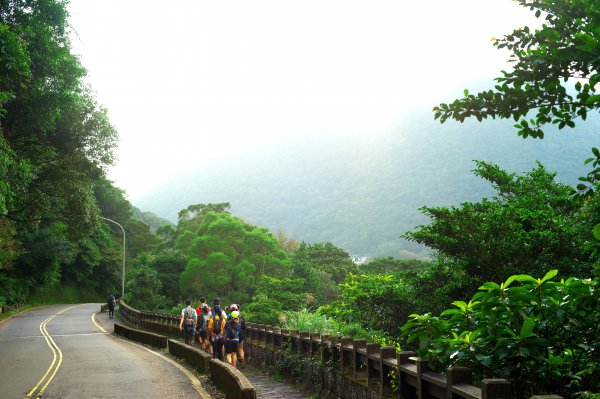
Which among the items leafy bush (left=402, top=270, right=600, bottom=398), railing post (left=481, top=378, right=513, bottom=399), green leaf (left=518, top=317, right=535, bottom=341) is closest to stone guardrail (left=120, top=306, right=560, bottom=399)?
railing post (left=481, top=378, right=513, bottom=399)

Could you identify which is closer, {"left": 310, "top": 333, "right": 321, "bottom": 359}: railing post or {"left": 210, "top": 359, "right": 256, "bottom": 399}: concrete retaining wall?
{"left": 210, "top": 359, "right": 256, "bottom": 399}: concrete retaining wall

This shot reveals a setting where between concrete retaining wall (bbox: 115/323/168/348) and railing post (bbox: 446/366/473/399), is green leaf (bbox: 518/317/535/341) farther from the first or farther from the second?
concrete retaining wall (bbox: 115/323/168/348)

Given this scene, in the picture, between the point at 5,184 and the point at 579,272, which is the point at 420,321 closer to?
the point at 579,272

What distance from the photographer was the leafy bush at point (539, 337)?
4270 mm

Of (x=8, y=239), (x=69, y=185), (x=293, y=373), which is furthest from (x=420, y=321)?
(x=8, y=239)

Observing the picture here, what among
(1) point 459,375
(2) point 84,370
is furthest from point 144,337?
(1) point 459,375

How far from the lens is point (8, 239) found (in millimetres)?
41094

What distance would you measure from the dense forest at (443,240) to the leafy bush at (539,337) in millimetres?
15

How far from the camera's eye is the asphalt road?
12393 mm

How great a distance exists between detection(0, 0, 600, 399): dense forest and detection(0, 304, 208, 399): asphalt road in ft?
16.6

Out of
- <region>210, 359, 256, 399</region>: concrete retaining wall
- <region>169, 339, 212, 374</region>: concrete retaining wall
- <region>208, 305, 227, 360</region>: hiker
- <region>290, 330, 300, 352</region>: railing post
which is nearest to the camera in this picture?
<region>210, 359, 256, 399</region>: concrete retaining wall

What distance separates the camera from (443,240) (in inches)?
676

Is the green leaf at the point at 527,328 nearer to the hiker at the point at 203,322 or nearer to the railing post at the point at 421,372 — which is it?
the railing post at the point at 421,372

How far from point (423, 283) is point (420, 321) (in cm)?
1360
